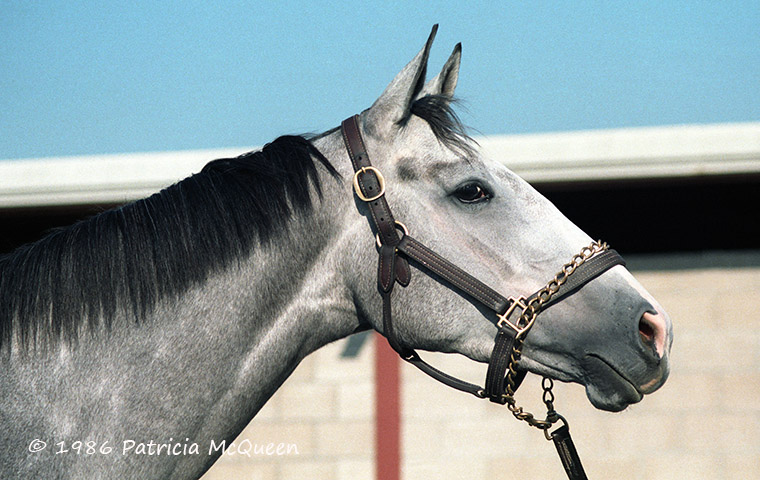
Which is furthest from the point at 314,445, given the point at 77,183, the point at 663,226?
the point at 663,226

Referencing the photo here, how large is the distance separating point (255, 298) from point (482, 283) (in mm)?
668

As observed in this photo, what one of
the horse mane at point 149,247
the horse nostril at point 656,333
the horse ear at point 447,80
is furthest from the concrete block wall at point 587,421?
the horse mane at point 149,247

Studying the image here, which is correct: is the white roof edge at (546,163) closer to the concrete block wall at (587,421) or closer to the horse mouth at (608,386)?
the concrete block wall at (587,421)

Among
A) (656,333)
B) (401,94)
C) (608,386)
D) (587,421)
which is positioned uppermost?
(401,94)

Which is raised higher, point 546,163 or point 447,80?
point 447,80

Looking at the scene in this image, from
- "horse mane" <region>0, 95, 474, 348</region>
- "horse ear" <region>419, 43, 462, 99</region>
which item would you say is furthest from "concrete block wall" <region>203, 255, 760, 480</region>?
"horse mane" <region>0, 95, 474, 348</region>

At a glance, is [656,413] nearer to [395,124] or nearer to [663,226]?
[663,226]

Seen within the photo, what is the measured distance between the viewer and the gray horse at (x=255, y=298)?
1830 mm

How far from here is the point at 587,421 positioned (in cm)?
544

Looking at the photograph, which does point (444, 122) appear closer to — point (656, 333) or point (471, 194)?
point (471, 194)

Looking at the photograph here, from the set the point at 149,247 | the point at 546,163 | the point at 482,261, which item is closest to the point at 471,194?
the point at 482,261

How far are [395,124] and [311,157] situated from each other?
0.93ft

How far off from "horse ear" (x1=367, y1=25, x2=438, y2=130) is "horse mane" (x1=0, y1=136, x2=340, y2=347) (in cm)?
27

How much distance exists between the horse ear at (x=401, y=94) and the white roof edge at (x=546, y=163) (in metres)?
2.50
